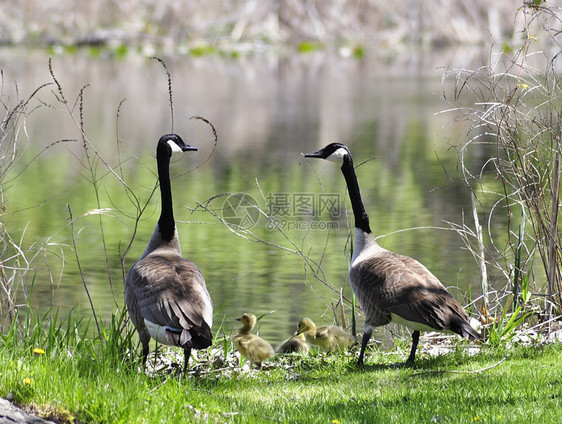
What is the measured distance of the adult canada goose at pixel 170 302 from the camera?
5.93m

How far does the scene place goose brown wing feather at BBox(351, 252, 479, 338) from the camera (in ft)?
20.2

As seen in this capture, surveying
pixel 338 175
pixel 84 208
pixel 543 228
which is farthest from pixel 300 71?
pixel 543 228

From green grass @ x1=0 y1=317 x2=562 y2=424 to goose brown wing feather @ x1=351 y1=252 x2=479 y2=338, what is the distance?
432 mm

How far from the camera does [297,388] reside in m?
6.25

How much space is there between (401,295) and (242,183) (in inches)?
413

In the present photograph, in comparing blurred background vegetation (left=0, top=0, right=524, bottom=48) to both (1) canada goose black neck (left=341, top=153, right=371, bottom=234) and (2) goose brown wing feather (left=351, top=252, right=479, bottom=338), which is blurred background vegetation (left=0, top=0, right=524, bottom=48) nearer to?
Answer: (1) canada goose black neck (left=341, top=153, right=371, bottom=234)

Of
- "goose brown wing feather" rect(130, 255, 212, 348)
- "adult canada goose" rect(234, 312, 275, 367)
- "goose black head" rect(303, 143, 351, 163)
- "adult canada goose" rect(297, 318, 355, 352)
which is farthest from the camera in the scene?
"goose black head" rect(303, 143, 351, 163)

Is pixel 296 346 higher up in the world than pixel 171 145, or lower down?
lower down

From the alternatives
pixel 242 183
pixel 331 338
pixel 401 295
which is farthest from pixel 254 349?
pixel 242 183

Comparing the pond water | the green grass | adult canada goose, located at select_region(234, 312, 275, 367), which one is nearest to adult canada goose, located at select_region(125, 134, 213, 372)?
the green grass

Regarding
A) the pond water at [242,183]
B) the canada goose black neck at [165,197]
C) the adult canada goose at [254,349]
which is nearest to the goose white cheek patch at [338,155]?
the pond water at [242,183]

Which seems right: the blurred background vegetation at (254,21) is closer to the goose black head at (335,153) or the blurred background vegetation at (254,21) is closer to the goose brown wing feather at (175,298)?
the goose black head at (335,153)

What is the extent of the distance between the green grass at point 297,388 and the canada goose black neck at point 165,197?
105 cm

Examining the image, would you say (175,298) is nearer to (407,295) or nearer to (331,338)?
(407,295)
